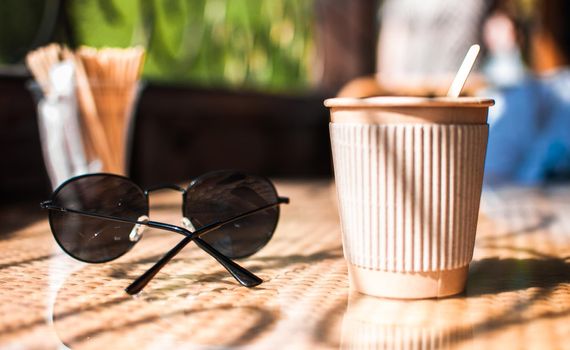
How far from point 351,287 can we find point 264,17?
6.84 ft

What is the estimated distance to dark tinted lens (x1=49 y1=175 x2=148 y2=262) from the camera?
708 millimetres

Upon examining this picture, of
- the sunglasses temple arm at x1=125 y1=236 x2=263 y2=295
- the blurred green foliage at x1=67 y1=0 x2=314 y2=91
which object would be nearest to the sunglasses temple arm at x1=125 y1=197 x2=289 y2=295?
the sunglasses temple arm at x1=125 y1=236 x2=263 y2=295

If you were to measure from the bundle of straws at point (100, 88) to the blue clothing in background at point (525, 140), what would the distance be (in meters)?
1.33

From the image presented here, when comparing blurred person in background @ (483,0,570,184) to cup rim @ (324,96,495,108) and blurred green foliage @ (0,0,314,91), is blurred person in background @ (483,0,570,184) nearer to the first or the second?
blurred green foliage @ (0,0,314,91)

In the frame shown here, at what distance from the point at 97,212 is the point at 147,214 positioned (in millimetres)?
59

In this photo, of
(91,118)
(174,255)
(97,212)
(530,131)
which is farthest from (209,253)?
(530,131)

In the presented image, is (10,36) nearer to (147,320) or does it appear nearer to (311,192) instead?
(311,192)

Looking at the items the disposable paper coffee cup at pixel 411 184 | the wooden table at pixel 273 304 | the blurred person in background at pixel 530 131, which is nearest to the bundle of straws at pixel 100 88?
the wooden table at pixel 273 304

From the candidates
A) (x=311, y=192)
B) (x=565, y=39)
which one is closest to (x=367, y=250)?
(x=311, y=192)

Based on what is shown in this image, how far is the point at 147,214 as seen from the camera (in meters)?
0.74

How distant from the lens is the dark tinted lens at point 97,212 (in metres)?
0.71

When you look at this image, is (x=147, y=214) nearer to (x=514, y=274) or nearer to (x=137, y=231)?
(x=137, y=231)

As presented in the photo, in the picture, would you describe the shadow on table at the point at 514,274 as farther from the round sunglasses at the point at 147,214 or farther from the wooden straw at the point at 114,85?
the wooden straw at the point at 114,85

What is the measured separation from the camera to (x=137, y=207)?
730 millimetres
